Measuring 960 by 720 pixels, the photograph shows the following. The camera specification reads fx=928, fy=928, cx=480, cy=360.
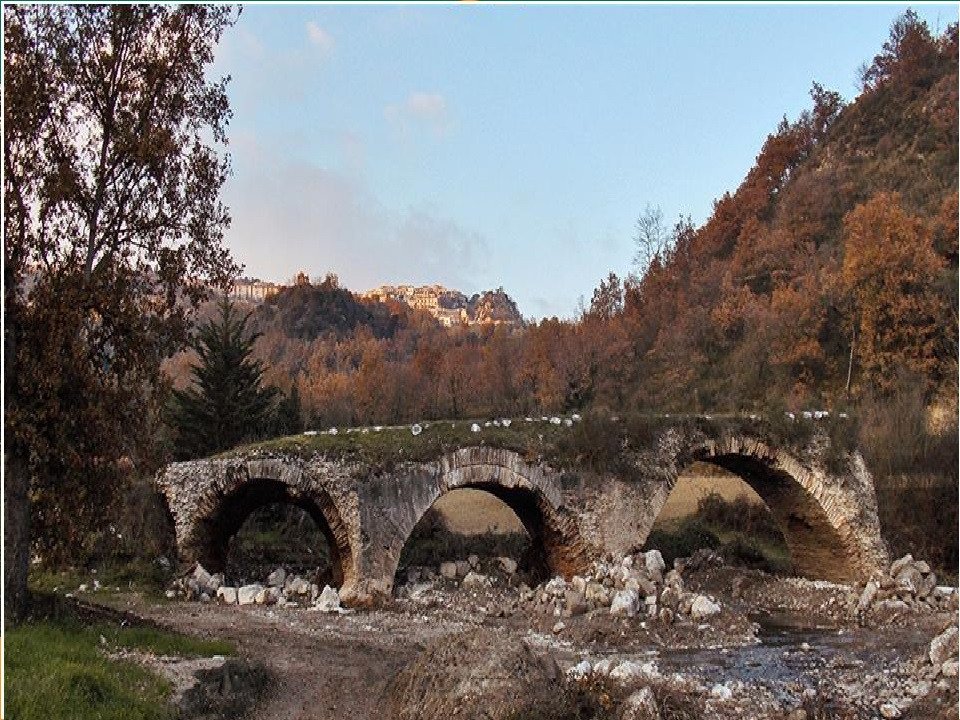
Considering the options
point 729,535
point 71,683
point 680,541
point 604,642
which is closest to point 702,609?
point 604,642

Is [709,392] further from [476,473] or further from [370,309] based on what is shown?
[370,309]

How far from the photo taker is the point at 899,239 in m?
37.8

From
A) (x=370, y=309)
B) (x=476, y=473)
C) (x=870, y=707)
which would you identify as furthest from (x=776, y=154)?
(x=870, y=707)

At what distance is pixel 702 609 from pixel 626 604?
150 centimetres

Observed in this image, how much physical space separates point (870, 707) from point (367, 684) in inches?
234

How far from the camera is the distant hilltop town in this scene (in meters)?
90.9

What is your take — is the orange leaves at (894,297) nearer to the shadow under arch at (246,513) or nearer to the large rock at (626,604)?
the large rock at (626,604)

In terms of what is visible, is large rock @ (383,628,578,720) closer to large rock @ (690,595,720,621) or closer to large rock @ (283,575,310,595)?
large rock @ (690,595,720,621)

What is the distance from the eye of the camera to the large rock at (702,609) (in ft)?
52.6

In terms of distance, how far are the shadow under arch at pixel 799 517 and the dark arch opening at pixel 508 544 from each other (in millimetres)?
3662

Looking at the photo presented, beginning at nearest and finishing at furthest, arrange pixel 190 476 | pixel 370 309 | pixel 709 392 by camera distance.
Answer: pixel 190 476 < pixel 709 392 < pixel 370 309

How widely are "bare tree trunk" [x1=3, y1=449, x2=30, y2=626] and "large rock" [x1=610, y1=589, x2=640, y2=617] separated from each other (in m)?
9.14

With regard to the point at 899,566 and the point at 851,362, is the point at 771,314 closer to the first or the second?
the point at 851,362

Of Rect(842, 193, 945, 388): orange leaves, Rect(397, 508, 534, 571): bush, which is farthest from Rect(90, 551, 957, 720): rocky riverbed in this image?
Rect(842, 193, 945, 388): orange leaves
